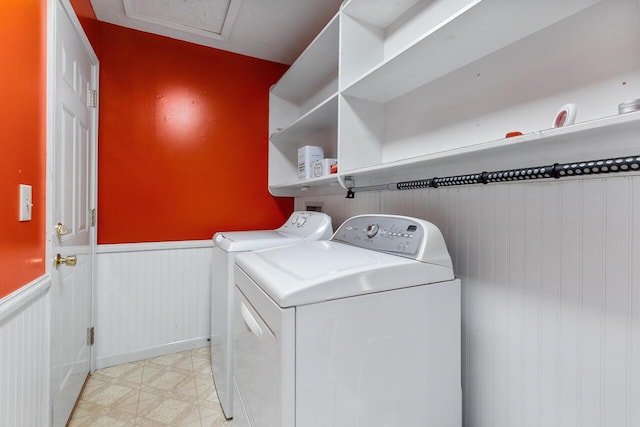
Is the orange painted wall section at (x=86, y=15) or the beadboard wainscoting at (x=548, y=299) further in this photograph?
the orange painted wall section at (x=86, y=15)

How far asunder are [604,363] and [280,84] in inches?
95.0

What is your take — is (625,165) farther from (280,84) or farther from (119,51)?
(119,51)

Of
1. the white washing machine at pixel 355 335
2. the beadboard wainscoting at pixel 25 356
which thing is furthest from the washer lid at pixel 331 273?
the beadboard wainscoting at pixel 25 356

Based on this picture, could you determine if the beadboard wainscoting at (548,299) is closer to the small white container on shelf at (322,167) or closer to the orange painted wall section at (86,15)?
the small white container on shelf at (322,167)

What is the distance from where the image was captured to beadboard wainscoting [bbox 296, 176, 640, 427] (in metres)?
0.76

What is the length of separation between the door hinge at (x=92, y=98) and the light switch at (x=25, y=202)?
1077mm

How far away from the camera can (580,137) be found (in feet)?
2.43

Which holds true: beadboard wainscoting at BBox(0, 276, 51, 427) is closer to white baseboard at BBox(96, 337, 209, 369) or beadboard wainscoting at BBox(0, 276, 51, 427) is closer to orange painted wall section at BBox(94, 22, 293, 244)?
white baseboard at BBox(96, 337, 209, 369)

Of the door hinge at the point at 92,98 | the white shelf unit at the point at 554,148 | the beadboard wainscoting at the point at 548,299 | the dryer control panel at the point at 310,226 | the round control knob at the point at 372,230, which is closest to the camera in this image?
the white shelf unit at the point at 554,148

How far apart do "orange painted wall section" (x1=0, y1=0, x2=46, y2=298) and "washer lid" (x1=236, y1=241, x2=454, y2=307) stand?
0.74 m

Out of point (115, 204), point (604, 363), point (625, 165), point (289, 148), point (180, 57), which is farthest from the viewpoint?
point (289, 148)

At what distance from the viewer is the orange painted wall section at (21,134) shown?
0.90 metres

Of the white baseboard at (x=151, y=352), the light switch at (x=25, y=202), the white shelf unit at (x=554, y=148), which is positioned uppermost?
the white shelf unit at (x=554, y=148)

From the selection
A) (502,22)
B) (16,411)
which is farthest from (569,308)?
(16,411)
